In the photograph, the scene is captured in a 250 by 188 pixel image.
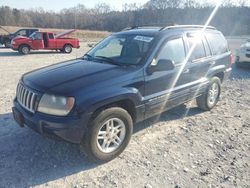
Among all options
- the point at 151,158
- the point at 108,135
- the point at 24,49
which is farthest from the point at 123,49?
the point at 24,49

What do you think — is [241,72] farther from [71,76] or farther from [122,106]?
[71,76]

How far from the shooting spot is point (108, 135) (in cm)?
376

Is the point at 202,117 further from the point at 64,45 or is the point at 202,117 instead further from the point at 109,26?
the point at 109,26

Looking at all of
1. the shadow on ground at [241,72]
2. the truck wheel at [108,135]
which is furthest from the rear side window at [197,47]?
the shadow on ground at [241,72]

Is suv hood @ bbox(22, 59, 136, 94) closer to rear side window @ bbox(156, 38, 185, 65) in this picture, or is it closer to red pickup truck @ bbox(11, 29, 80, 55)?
rear side window @ bbox(156, 38, 185, 65)

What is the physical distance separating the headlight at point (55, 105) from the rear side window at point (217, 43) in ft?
12.0

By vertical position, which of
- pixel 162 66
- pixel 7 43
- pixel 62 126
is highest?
pixel 162 66

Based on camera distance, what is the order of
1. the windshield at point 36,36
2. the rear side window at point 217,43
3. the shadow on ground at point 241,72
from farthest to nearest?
the windshield at point 36,36 < the shadow on ground at point 241,72 < the rear side window at point 217,43

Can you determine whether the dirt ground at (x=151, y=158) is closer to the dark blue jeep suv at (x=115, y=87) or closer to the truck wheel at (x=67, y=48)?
the dark blue jeep suv at (x=115, y=87)

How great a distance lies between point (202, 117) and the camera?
→ 5566mm

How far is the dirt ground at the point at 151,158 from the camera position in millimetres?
3340

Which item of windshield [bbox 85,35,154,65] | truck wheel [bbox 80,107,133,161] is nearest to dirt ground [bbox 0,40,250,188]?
truck wheel [bbox 80,107,133,161]

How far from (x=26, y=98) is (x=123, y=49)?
1890mm

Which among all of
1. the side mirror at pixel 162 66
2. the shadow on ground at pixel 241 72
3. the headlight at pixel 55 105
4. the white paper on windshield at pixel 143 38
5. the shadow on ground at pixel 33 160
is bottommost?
the shadow on ground at pixel 33 160
